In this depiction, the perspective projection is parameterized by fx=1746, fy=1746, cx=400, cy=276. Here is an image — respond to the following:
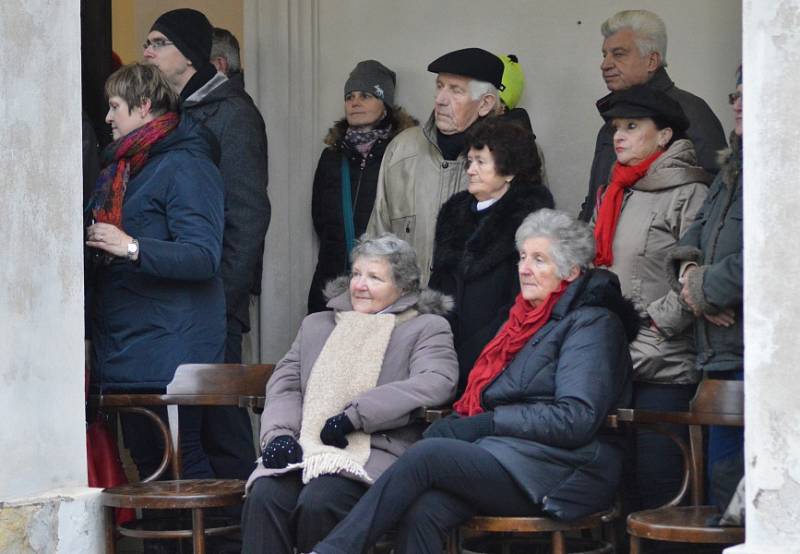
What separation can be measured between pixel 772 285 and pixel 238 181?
2595 millimetres

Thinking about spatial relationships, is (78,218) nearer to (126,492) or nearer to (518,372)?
(126,492)

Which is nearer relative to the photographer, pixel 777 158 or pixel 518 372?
pixel 777 158

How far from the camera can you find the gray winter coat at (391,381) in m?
5.18

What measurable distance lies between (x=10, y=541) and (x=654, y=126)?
2.32m

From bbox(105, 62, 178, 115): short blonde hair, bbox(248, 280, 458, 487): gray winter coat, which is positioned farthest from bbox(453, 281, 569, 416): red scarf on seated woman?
bbox(105, 62, 178, 115): short blonde hair

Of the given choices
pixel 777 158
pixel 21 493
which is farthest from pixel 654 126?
pixel 21 493

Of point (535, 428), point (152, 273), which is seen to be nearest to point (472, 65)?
point (152, 273)

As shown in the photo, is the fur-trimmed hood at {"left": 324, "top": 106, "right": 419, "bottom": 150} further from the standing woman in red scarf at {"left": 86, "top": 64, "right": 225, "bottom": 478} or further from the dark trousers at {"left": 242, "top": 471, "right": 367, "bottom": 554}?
the dark trousers at {"left": 242, "top": 471, "right": 367, "bottom": 554}

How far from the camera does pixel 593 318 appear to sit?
16.4 feet

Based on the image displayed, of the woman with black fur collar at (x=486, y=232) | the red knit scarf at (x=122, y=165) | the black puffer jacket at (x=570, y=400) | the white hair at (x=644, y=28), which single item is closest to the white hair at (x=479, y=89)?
the woman with black fur collar at (x=486, y=232)

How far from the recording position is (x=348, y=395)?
5.31 metres

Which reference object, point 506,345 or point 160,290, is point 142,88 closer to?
point 160,290

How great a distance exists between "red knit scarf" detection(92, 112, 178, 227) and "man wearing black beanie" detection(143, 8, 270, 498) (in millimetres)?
498

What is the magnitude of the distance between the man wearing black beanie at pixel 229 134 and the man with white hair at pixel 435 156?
0.44m
